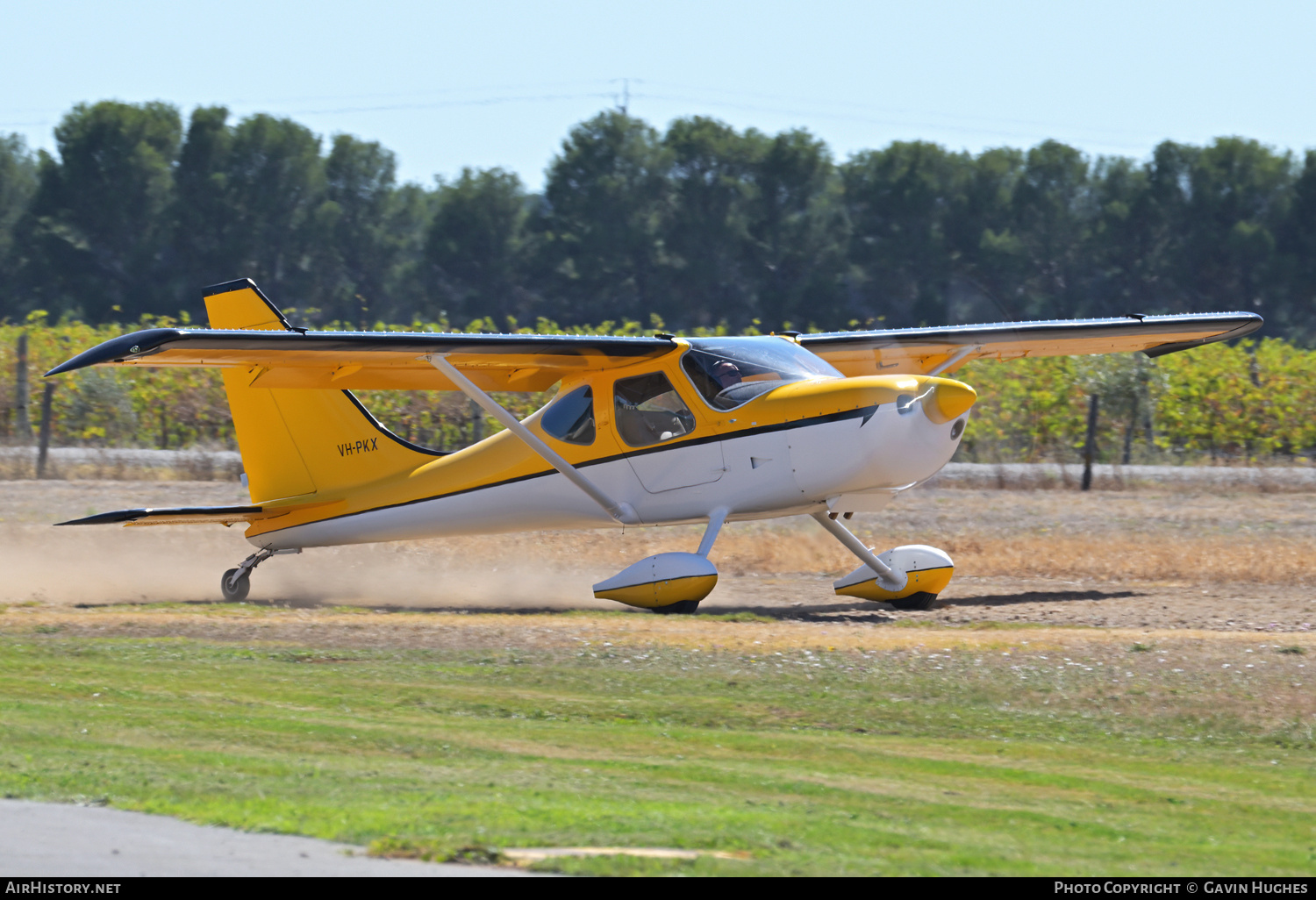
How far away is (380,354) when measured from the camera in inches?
582

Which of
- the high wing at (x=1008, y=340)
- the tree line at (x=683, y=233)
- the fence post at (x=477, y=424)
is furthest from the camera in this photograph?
the tree line at (x=683, y=233)

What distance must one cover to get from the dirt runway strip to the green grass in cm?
392

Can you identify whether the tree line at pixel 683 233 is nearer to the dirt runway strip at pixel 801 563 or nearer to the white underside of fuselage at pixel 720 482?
the dirt runway strip at pixel 801 563

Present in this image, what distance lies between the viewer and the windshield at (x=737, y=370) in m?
14.9

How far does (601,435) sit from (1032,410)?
73.5ft

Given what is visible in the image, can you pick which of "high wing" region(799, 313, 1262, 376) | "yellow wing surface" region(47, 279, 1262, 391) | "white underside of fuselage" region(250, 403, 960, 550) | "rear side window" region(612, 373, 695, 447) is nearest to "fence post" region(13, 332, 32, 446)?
"yellow wing surface" region(47, 279, 1262, 391)

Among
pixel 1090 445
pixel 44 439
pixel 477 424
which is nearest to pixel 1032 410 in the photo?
pixel 1090 445

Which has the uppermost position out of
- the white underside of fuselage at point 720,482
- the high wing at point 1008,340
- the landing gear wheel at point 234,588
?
the high wing at point 1008,340

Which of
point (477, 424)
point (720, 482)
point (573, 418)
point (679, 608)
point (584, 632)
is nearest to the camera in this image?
point (584, 632)

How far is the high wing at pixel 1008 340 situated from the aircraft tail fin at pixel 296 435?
5.18 metres

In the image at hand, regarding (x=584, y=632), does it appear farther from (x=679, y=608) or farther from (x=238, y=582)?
(x=238, y=582)

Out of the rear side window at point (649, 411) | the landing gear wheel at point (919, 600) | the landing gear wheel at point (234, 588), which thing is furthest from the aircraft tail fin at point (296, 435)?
the landing gear wheel at point (919, 600)

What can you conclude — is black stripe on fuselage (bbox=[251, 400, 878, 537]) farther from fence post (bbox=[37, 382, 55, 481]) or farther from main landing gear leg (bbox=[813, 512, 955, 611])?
fence post (bbox=[37, 382, 55, 481])

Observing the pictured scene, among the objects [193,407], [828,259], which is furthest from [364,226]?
[193,407]
